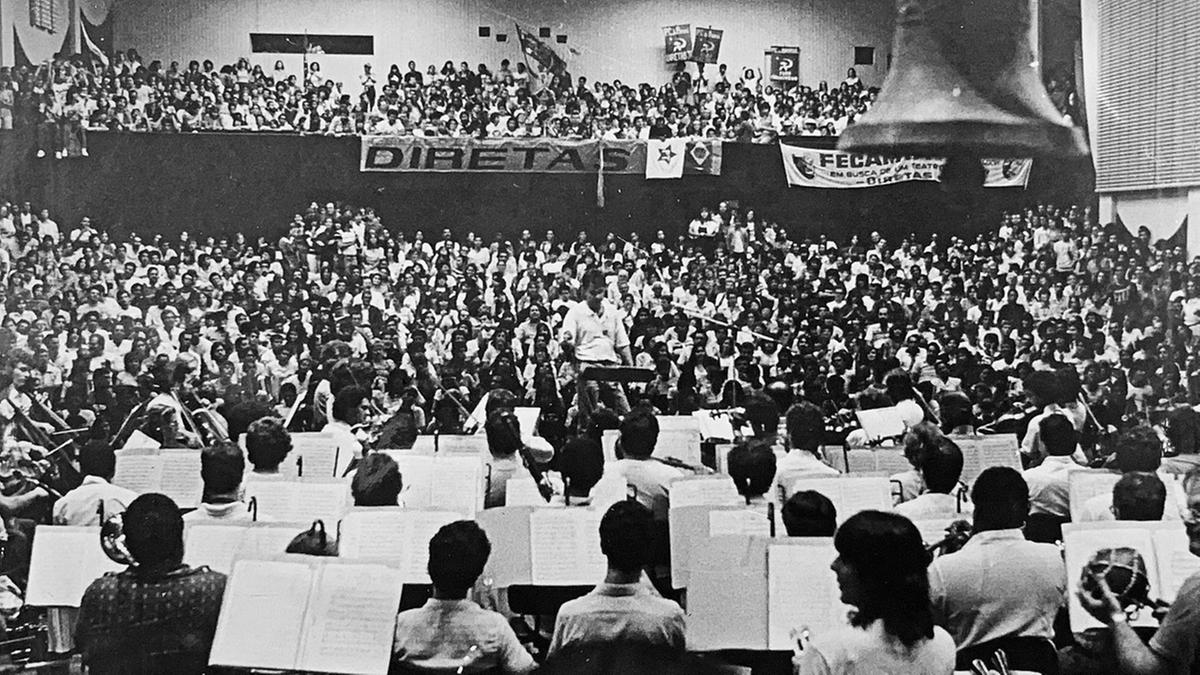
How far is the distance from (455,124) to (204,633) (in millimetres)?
12455

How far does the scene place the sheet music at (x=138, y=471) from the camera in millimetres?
4672

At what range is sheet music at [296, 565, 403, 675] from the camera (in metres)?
2.90

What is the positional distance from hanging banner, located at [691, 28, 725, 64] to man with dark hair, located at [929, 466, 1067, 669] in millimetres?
12897

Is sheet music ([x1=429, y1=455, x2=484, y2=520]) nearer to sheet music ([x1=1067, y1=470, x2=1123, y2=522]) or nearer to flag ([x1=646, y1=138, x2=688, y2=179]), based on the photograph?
sheet music ([x1=1067, y1=470, x2=1123, y2=522])

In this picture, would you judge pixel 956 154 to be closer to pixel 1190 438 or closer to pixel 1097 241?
pixel 1190 438

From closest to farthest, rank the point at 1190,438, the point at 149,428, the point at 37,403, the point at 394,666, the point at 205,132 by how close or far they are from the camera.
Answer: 1. the point at 394,666
2. the point at 1190,438
3. the point at 149,428
4. the point at 37,403
5. the point at 205,132

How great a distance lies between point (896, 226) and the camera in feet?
44.5

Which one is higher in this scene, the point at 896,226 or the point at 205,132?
the point at 205,132

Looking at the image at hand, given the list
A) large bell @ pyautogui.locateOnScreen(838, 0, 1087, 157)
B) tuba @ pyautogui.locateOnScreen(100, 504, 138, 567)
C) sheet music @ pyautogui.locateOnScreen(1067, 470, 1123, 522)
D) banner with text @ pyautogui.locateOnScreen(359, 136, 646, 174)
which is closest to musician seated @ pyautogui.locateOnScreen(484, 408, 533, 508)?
tuba @ pyautogui.locateOnScreen(100, 504, 138, 567)

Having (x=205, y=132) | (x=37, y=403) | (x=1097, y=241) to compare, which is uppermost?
(x=205, y=132)

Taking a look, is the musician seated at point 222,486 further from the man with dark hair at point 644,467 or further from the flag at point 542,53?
the flag at point 542,53

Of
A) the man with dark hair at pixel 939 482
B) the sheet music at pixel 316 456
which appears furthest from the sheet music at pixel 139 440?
the man with dark hair at pixel 939 482

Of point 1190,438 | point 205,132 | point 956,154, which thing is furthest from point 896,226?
point 956,154

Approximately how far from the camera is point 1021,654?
10.2 ft
